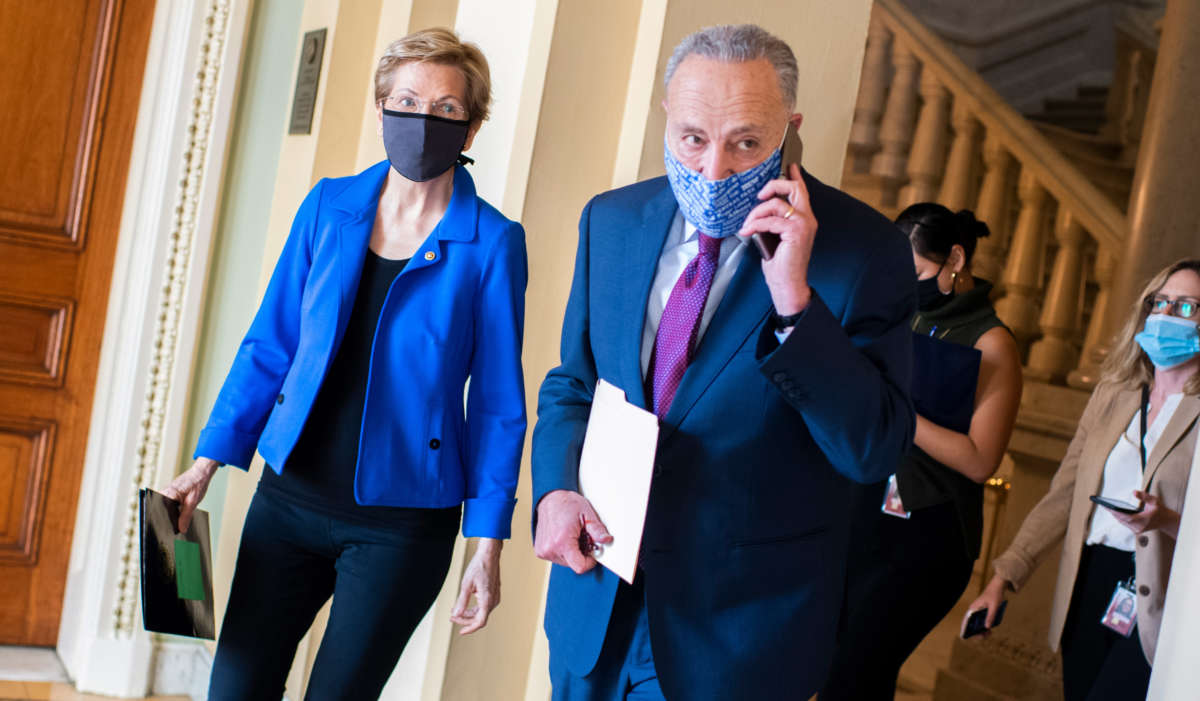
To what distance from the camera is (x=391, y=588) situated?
2135 millimetres

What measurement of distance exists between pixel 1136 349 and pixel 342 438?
2270 mm

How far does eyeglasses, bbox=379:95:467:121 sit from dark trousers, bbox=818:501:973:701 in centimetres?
176

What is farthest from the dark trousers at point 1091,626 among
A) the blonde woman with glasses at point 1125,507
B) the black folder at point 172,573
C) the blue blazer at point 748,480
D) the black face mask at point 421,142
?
the black folder at point 172,573

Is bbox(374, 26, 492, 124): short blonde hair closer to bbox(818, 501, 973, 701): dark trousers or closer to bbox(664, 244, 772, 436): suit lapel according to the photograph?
bbox(664, 244, 772, 436): suit lapel

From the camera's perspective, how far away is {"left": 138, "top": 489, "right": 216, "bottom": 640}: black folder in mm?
2049

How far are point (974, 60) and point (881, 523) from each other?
23.3ft

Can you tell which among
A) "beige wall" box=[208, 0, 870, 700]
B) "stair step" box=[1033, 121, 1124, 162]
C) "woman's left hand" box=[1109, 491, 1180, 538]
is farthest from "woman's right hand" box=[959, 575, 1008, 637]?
"stair step" box=[1033, 121, 1124, 162]

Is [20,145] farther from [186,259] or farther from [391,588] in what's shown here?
[391,588]

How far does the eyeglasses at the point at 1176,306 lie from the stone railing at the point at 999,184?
231 cm

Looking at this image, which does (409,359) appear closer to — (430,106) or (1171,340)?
(430,106)

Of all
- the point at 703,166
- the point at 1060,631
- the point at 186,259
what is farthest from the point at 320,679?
the point at 186,259

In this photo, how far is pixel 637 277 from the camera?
1684 millimetres

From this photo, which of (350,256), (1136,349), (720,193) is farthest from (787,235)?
(1136,349)

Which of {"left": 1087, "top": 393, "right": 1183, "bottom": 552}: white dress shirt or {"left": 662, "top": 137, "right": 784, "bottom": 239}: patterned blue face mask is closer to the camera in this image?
{"left": 662, "top": 137, "right": 784, "bottom": 239}: patterned blue face mask
